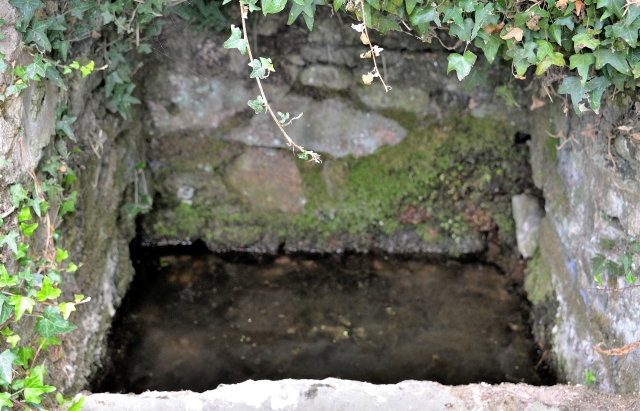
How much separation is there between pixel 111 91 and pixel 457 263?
2.12m

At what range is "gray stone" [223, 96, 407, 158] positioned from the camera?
313 centimetres

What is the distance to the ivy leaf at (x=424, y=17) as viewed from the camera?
5.66 ft

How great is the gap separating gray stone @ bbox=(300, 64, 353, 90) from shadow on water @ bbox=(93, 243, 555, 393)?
3.38ft

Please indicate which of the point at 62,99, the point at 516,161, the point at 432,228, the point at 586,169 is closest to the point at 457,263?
the point at 432,228

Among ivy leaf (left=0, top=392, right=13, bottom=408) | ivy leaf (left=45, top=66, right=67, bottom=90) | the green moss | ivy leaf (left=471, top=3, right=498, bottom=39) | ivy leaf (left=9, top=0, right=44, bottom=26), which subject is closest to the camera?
ivy leaf (left=0, top=392, right=13, bottom=408)

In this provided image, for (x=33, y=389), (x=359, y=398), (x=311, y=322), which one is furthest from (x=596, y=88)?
Answer: (x=33, y=389)

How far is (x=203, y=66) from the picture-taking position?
3.08 metres

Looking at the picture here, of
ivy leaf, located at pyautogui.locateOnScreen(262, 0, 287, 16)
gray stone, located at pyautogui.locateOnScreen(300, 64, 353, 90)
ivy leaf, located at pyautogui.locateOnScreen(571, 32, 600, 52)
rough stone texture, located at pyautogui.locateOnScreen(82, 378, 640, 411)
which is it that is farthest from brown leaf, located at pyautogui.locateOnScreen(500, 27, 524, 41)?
gray stone, located at pyautogui.locateOnScreen(300, 64, 353, 90)

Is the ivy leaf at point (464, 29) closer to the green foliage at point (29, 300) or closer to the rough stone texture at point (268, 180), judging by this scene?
the green foliage at point (29, 300)

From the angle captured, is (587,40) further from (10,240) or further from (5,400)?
(5,400)

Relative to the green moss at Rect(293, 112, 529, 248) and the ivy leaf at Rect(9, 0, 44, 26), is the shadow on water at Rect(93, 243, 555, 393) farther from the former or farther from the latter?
the ivy leaf at Rect(9, 0, 44, 26)

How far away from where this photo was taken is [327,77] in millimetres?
3064

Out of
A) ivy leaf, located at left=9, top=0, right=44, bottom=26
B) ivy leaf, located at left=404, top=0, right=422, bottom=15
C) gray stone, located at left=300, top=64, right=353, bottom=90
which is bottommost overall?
ivy leaf, located at left=9, top=0, right=44, bottom=26

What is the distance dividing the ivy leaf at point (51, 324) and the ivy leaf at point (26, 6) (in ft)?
3.12
